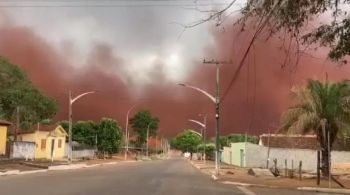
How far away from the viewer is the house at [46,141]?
7806cm

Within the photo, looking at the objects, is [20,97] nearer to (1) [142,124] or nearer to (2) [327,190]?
(2) [327,190]

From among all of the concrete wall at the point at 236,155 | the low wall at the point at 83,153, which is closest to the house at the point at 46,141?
the low wall at the point at 83,153

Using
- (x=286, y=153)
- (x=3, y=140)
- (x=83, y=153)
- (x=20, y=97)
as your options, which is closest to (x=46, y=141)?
(x=20, y=97)

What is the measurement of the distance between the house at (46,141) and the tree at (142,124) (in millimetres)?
65484

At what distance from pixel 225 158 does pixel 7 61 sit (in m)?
40.0

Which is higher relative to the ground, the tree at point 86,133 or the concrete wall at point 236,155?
the tree at point 86,133

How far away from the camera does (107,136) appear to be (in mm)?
114938

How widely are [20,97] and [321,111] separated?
47.6 metres

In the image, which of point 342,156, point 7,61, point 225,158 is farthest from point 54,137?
point 342,156

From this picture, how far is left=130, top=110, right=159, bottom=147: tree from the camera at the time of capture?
507 feet

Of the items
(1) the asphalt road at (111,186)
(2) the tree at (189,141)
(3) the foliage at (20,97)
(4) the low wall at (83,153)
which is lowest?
(1) the asphalt road at (111,186)

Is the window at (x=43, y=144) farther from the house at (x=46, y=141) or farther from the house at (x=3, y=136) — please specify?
the house at (x=3, y=136)

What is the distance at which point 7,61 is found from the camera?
78375mm

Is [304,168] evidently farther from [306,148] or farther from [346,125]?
[346,125]
